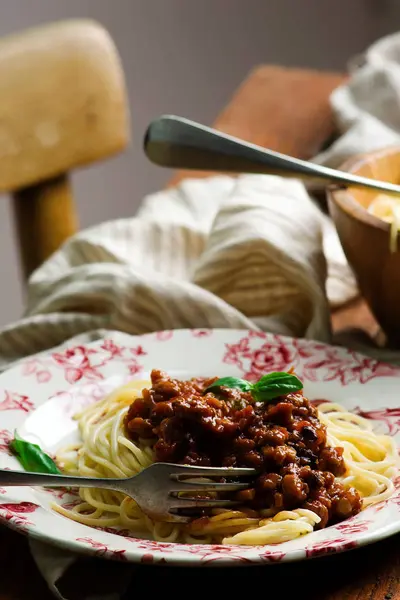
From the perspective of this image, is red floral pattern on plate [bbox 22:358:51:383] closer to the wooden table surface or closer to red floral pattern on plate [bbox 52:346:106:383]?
red floral pattern on plate [bbox 52:346:106:383]

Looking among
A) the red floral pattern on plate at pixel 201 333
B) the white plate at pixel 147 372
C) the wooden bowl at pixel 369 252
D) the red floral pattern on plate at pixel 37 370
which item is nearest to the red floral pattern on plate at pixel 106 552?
the white plate at pixel 147 372

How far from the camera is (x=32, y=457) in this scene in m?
1.15

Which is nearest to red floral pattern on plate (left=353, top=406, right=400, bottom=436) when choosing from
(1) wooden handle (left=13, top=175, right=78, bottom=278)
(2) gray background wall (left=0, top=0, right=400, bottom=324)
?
(1) wooden handle (left=13, top=175, right=78, bottom=278)

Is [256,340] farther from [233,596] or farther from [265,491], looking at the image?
[233,596]

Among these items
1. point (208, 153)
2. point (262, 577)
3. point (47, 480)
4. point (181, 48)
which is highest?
point (208, 153)

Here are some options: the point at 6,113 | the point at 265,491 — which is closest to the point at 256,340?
the point at 265,491

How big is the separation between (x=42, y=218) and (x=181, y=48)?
2.23 meters

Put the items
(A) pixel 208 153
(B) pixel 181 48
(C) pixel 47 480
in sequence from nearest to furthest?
(C) pixel 47 480 → (A) pixel 208 153 → (B) pixel 181 48

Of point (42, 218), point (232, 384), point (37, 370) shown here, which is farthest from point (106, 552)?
point (42, 218)

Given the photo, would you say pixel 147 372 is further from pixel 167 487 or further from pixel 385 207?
pixel 385 207

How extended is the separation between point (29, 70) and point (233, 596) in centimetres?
168

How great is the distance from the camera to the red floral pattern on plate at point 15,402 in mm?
1250

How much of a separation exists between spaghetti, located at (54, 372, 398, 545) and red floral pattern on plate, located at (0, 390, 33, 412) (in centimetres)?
7

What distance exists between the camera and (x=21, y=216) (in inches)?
101
